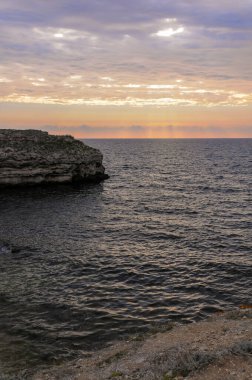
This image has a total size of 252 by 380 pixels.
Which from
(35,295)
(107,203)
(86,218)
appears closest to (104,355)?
(35,295)

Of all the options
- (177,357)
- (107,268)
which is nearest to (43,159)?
(107,268)

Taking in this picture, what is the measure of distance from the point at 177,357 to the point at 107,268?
15.0 meters

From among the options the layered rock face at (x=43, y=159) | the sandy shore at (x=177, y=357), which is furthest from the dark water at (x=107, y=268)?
the layered rock face at (x=43, y=159)

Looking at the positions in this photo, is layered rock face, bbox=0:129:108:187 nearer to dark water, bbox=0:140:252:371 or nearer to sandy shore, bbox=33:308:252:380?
dark water, bbox=0:140:252:371

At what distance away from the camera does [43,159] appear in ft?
204

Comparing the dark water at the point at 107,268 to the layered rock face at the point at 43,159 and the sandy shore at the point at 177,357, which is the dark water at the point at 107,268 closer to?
the sandy shore at the point at 177,357

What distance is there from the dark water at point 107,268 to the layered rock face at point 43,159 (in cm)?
719

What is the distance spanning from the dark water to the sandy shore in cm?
203

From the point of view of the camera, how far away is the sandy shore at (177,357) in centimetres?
1248

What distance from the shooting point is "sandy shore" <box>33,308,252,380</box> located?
12477mm

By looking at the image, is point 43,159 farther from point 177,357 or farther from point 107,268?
point 177,357

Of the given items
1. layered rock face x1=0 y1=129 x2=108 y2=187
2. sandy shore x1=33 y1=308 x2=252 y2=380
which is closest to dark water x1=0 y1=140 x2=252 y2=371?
sandy shore x1=33 y1=308 x2=252 y2=380

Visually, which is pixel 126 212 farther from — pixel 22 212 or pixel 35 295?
pixel 35 295

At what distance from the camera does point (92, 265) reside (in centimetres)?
2862
